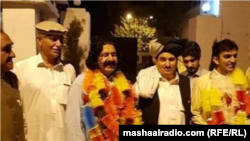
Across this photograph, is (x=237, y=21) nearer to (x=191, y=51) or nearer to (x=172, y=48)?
(x=191, y=51)

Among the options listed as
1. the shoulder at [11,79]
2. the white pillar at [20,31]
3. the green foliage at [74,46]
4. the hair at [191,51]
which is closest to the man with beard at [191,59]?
the hair at [191,51]

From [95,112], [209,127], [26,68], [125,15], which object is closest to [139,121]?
[95,112]

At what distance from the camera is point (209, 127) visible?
2762mm

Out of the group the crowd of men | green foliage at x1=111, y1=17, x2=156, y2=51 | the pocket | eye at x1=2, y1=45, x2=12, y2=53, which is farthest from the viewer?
green foliage at x1=111, y1=17, x2=156, y2=51

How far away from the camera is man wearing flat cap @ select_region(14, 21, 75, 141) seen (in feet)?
10.0

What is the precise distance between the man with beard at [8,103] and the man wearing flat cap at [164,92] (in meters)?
0.92

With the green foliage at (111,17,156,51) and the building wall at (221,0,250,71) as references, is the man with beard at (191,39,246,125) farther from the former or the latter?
the green foliage at (111,17,156,51)

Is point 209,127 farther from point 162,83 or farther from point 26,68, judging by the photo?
point 26,68

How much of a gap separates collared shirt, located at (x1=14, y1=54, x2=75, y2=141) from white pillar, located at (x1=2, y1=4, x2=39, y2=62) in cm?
151

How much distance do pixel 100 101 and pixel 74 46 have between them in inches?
221

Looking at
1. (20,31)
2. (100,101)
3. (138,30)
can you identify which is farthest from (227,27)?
(138,30)

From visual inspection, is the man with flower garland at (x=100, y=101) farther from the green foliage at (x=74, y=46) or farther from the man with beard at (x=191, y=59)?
the green foliage at (x=74, y=46)

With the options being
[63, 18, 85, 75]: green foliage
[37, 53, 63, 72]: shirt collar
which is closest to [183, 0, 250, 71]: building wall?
[63, 18, 85, 75]: green foliage

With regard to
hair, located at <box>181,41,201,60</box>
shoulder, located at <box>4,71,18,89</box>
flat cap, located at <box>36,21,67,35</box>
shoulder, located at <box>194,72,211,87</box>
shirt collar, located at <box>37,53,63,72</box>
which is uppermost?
flat cap, located at <box>36,21,67,35</box>
